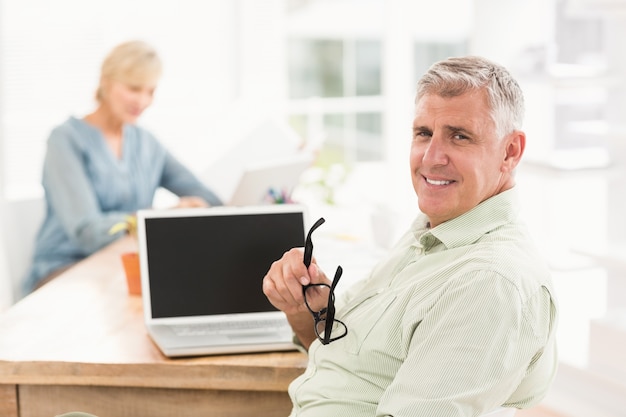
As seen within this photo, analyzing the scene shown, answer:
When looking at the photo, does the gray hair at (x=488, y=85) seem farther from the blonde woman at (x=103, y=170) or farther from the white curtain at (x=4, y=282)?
the white curtain at (x=4, y=282)

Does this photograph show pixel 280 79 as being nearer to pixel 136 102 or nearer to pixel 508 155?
pixel 136 102

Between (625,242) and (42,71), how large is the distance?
2.98 m

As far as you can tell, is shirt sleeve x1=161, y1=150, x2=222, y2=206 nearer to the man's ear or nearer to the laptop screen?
the laptop screen

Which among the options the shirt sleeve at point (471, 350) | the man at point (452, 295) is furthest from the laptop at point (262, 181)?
the shirt sleeve at point (471, 350)

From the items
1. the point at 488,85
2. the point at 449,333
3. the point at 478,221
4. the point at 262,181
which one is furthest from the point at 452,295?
the point at 262,181

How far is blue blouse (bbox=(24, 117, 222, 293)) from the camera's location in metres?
3.17

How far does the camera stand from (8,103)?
4508 mm

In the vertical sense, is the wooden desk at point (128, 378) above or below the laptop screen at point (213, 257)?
below

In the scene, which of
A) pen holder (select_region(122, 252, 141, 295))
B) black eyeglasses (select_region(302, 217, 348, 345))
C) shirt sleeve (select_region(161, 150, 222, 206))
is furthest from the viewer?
shirt sleeve (select_region(161, 150, 222, 206))

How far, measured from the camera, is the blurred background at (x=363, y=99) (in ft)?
10.6

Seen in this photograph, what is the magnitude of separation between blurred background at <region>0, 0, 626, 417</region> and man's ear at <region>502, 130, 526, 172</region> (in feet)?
3.40

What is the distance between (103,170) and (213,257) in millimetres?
1567

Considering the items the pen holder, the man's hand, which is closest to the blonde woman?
the pen holder

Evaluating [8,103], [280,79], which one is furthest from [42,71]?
[280,79]
